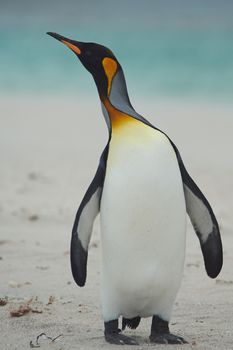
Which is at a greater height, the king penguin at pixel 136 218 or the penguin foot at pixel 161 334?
the king penguin at pixel 136 218

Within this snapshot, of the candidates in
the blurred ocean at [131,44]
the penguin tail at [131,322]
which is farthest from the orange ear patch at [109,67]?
the blurred ocean at [131,44]

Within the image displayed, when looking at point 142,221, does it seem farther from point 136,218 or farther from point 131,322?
point 131,322

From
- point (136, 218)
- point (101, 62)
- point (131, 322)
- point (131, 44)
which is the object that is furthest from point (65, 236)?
point (131, 44)

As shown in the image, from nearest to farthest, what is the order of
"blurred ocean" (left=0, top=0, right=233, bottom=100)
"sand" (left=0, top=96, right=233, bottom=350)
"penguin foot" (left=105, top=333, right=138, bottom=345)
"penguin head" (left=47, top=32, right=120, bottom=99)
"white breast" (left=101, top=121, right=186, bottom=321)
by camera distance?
"white breast" (left=101, top=121, right=186, bottom=321) < "penguin foot" (left=105, top=333, right=138, bottom=345) < "penguin head" (left=47, top=32, right=120, bottom=99) < "sand" (left=0, top=96, right=233, bottom=350) < "blurred ocean" (left=0, top=0, right=233, bottom=100)

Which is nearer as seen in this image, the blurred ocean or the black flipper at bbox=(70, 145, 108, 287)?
the black flipper at bbox=(70, 145, 108, 287)

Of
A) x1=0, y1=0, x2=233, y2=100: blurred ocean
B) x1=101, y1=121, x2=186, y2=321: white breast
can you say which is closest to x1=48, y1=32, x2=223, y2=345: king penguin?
x1=101, y1=121, x2=186, y2=321: white breast

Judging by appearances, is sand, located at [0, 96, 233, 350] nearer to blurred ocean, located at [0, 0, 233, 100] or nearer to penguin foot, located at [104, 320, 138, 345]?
penguin foot, located at [104, 320, 138, 345]

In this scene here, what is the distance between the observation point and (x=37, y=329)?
14.2 feet

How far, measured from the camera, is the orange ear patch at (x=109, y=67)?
13.8 feet

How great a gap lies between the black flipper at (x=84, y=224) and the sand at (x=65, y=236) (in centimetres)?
35

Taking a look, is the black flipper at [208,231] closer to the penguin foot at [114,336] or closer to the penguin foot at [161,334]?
the penguin foot at [161,334]

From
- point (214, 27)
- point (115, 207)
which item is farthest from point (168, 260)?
point (214, 27)

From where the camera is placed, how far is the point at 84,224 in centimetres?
412

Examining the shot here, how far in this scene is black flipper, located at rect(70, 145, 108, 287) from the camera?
4.06 metres
